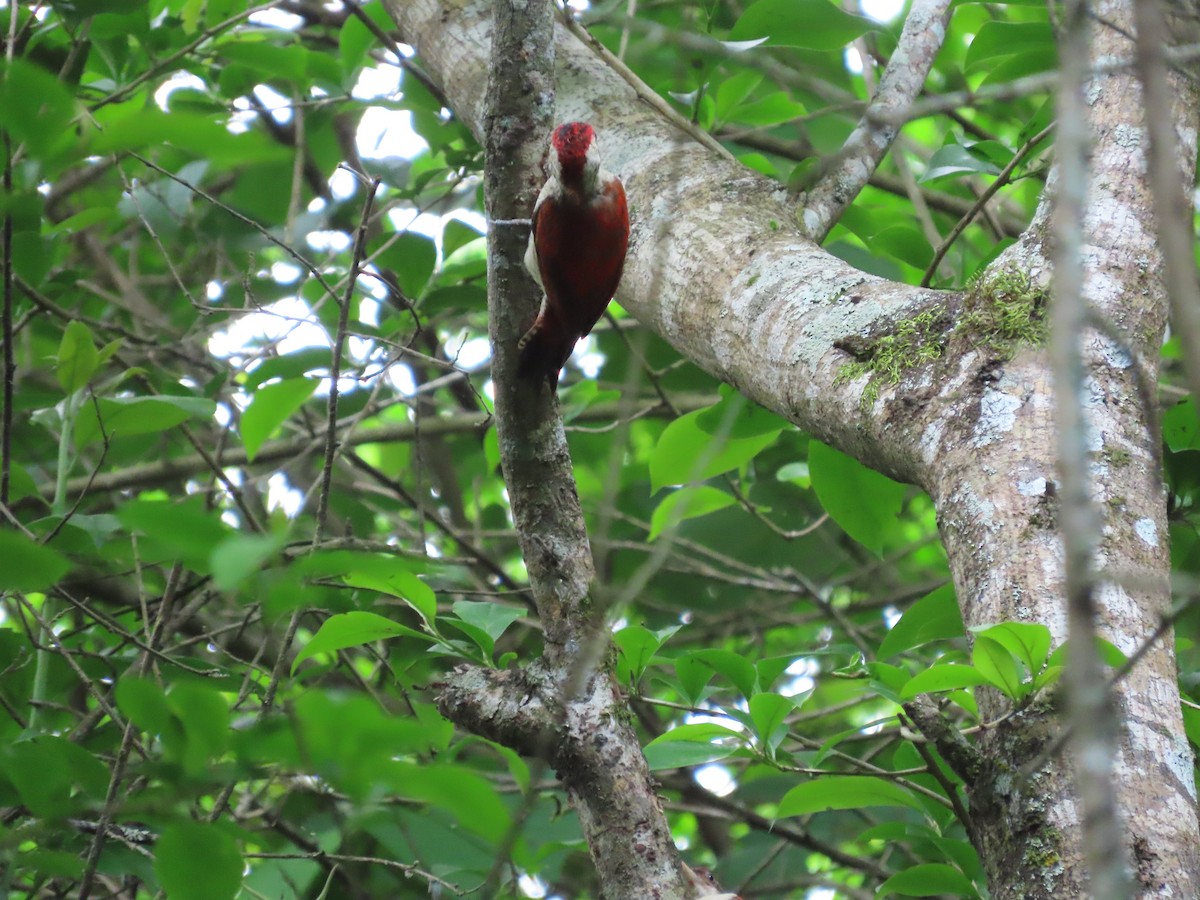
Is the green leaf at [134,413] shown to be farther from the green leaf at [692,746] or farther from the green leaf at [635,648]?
the green leaf at [692,746]

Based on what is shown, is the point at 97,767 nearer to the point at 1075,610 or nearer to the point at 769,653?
the point at 1075,610

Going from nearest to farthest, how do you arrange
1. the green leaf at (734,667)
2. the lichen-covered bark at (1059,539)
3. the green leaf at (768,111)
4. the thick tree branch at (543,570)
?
1. the lichen-covered bark at (1059,539)
2. the thick tree branch at (543,570)
3. the green leaf at (734,667)
4. the green leaf at (768,111)

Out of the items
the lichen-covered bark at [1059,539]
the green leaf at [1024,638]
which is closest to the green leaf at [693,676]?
the lichen-covered bark at [1059,539]

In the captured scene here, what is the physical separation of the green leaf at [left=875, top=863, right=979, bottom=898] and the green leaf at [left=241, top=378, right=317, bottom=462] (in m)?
1.36

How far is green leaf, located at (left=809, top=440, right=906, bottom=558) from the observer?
220cm

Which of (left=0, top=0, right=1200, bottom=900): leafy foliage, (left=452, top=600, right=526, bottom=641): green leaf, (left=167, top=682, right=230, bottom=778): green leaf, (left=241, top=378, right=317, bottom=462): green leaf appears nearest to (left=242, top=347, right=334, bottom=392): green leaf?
(left=0, top=0, right=1200, bottom=900): leafy foliage

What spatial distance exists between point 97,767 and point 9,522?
38.8 inches

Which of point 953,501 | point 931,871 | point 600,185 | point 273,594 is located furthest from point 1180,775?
point 600,185

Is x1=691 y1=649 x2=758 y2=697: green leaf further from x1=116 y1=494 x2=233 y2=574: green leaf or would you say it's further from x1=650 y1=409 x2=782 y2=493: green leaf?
x1=116 y1=494 x2=233 y2=574: green leaf

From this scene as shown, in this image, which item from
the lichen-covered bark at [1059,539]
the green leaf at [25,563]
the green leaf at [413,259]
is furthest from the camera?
the green leaf at [413,259]

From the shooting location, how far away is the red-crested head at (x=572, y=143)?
7.35 ft

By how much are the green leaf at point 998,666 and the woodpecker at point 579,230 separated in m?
1.11

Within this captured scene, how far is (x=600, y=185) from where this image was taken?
229 cm

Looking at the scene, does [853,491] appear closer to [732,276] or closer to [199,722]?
[732,276]
